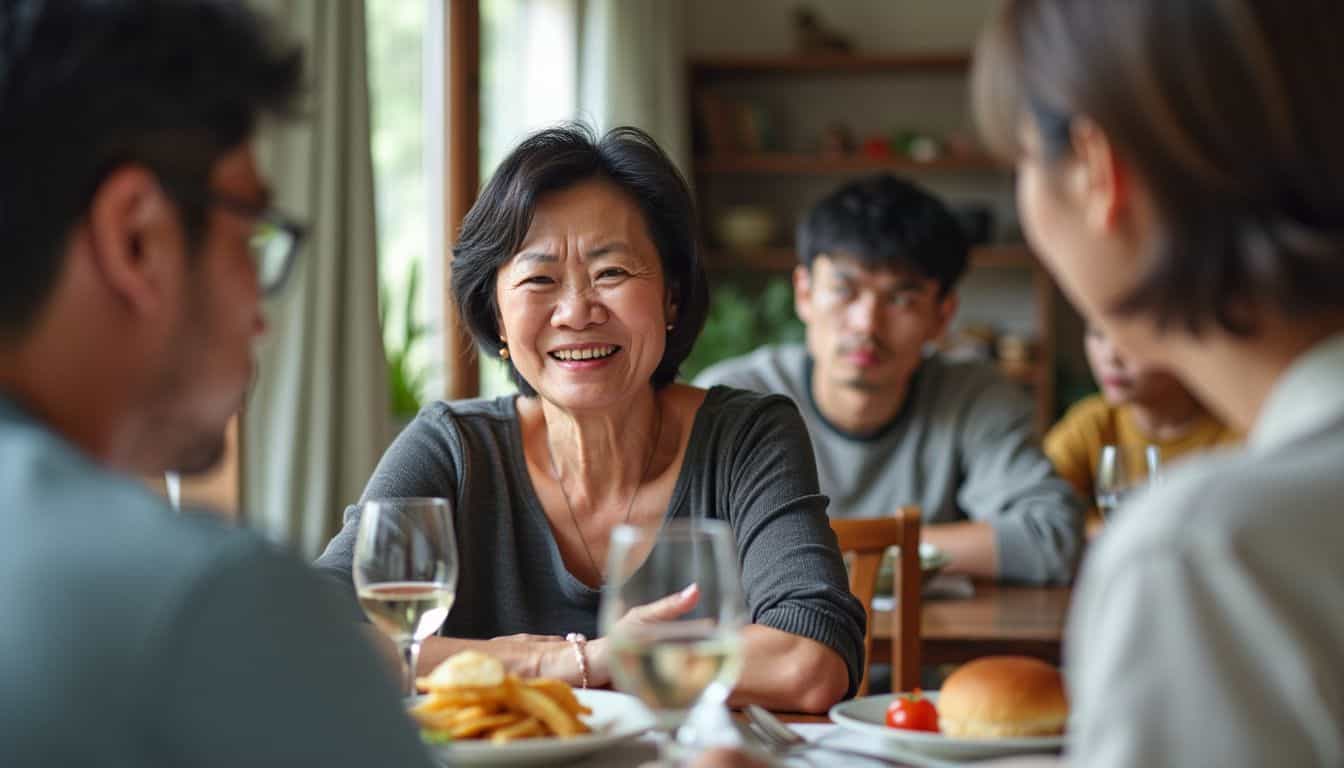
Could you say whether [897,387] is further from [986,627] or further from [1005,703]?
[1005,703]

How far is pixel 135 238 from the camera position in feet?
2.64

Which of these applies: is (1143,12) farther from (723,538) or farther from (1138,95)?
(723,538)

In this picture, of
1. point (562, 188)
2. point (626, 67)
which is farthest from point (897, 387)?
point (626, 67)

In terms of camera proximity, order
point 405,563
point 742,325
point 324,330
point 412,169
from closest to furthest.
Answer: point 405,563, point 324,330, point 412,169, point 742,325

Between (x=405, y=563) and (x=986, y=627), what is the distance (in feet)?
4.16

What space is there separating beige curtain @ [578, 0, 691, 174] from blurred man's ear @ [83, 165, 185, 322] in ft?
15.3

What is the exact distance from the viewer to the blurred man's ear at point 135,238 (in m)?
0.79

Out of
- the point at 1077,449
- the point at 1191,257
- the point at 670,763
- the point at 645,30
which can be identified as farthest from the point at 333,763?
the point at 645,30

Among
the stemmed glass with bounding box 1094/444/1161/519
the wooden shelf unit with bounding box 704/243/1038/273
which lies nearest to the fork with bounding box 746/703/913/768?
the stemmed glass with bounding box 1094/444/1161/519

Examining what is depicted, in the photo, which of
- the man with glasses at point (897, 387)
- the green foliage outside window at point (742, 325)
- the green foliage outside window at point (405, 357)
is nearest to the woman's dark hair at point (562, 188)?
the man with glasses at point (897, 387)

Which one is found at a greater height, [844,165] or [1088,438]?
[844,165]

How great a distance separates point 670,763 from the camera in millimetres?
1021

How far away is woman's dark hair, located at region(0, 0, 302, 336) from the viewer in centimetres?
77

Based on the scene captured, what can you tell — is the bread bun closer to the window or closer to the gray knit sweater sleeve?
the gray knit sweater sleeve
